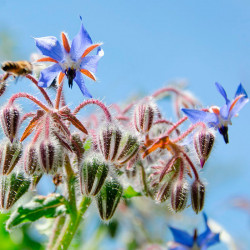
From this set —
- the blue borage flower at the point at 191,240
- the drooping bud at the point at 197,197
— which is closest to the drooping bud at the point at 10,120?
the drooping bud at the point at 197,197

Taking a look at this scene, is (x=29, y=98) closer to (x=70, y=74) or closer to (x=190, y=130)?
(x=70, y=74)

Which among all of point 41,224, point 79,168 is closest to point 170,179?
point 79,168

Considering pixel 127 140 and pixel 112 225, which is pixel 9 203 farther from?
pixel 112 225

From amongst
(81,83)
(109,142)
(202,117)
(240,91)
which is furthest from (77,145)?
(240,91)

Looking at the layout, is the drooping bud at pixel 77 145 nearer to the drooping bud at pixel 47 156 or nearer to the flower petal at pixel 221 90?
the drooping bud at pixel 47 156

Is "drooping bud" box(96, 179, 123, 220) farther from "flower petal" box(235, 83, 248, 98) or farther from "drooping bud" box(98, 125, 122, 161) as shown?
"flower petal" box(235, 83, 248, 98)

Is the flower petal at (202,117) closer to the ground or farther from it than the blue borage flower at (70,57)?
closer to the ground
